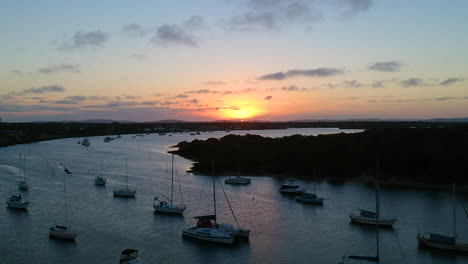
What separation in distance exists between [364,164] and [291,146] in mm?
19766

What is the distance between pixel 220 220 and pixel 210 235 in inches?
240

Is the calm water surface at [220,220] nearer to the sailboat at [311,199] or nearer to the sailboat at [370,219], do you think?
the sailboat at [370,219]

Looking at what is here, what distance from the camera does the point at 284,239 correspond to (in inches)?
1204

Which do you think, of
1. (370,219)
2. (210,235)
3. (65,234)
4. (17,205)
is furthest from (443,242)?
(17,205)

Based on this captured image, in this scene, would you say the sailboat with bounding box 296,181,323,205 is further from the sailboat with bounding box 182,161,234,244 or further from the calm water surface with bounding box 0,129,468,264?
the sailboat with bounding box 182,161,234,244

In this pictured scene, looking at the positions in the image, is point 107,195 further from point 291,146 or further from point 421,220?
point 291,146

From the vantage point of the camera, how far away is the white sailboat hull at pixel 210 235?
29438mm

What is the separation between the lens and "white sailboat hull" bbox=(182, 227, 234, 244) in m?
29.4

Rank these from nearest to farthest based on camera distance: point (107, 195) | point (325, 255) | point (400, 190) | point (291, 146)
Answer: point (325, 255) → point (107, 195) → point (400, 190) → point (291, 146)

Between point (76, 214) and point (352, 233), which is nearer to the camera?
point (352, 233)

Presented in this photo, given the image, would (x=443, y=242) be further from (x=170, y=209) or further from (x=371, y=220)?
(x=170, y=209)

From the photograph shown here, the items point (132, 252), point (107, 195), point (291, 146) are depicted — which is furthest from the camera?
point (291, 146)

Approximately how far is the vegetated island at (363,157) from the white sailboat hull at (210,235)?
112 feet

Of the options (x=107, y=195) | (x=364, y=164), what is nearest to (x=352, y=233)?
(x=107, y=195)
